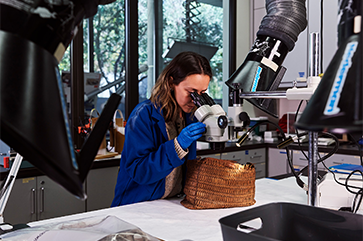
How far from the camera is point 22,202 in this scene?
2197 millimetres

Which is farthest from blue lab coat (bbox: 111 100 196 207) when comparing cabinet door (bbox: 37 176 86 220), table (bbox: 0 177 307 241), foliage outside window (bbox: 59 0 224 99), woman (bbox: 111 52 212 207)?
foliage outside window (bbox: 59 0 224 99)

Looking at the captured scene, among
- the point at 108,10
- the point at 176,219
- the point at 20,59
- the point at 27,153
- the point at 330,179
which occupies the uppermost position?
A: the point at 108,10

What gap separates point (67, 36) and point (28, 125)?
0.38ft

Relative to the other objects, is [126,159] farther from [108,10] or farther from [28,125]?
[108,10]

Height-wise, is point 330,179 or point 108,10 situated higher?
point 108,10

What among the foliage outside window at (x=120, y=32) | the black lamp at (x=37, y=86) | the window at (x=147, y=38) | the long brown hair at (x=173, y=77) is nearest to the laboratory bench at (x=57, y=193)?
the window at (x=147, y=38)

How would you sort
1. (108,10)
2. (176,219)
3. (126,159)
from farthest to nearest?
1. (108,10)
2. (126,159)
3. (176,219)

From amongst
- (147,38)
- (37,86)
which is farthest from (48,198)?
(37,86)

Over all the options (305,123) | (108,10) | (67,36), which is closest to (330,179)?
(305,123)

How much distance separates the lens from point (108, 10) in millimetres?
3254

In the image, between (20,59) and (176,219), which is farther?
(176,219)

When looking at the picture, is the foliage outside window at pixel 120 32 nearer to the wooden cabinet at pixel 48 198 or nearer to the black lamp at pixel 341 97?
the wooden cabinet at pixel 48 198

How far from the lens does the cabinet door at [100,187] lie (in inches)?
97.7

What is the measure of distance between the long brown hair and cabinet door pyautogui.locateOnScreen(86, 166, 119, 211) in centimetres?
114
